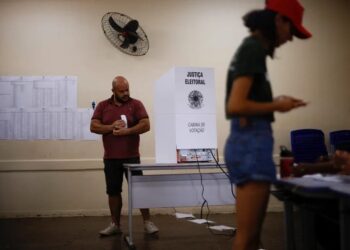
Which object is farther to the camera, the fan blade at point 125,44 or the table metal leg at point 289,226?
the fan blade at point 125,44

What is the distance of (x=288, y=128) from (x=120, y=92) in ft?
7.84

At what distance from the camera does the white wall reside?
4551mm

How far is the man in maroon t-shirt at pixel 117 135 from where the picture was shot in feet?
11.2

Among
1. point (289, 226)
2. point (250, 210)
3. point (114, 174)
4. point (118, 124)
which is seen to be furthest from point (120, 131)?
point (250, 210)

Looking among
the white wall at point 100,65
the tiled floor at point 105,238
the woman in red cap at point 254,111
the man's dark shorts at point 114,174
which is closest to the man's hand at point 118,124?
the man's dark shorts at point 114,174

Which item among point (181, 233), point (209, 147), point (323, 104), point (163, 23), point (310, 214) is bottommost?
point (181, 233)

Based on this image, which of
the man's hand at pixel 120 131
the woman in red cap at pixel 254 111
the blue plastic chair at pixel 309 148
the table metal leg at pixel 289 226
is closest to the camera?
the woman in red cap at pixel 254 111

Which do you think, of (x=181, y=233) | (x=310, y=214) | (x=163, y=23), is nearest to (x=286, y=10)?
(x=310, y=214)

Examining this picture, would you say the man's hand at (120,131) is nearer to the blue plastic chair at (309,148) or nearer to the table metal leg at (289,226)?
the blue plastic chair at (309,148)

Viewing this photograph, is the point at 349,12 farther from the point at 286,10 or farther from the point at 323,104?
the point at 286,10

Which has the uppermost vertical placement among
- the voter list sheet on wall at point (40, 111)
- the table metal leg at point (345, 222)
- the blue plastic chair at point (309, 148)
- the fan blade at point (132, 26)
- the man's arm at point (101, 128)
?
the fan blade at point (132, 26)

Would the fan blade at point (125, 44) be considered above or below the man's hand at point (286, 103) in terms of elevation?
above

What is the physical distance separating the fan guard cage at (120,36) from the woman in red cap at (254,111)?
3.40 meters

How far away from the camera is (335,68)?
4.95 metres
